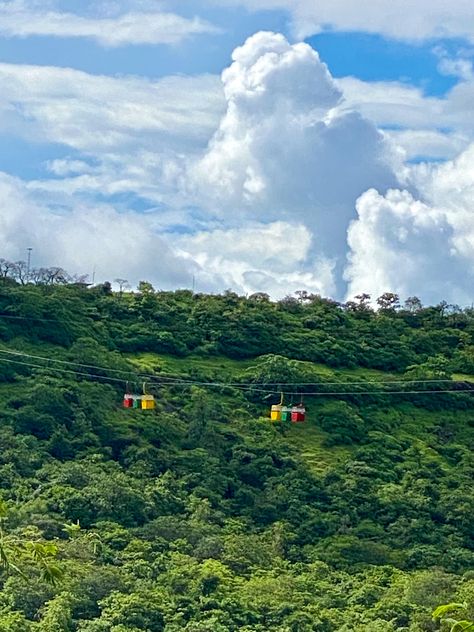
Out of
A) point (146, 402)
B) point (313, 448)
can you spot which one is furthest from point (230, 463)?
point (146, 402)

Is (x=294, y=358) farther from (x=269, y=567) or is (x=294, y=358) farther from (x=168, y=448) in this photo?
(x=269, y=567)

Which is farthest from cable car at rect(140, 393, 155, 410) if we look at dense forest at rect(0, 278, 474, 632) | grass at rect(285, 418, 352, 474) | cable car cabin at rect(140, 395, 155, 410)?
grass at rect(285, 418, 352, 474)

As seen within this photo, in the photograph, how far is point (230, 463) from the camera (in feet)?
152

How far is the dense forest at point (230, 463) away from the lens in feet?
113

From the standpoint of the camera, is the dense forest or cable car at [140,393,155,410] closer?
cable car at [140,393,155,410]

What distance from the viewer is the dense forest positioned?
113ft

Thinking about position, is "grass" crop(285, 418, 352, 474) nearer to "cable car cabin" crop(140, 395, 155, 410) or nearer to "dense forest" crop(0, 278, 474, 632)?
"dense forest" crop(0, 278, 474, 632)

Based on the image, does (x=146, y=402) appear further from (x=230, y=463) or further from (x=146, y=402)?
(x=230, y=463)

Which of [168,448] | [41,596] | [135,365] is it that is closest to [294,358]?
[135,365]

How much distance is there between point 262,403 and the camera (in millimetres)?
52375

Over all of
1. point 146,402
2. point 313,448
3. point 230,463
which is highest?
point 146,402

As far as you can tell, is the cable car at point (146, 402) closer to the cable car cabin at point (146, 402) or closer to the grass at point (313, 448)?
the cable car cabin at point (146, 402)

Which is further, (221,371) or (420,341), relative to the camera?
(420,341)

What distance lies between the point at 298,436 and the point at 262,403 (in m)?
2.55
